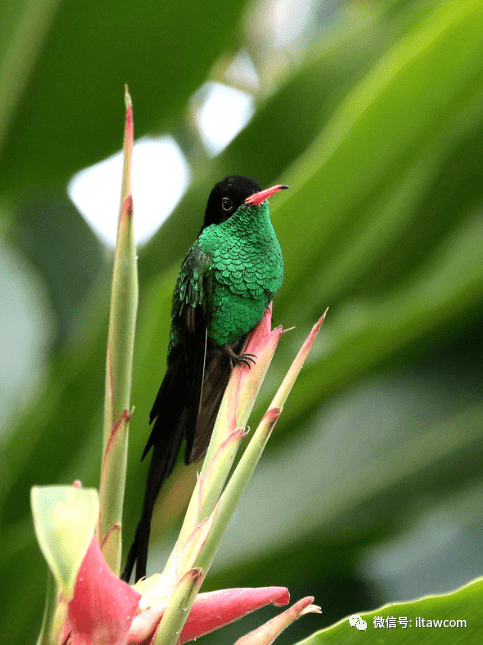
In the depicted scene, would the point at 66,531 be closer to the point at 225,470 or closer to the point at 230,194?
the point at 225,470

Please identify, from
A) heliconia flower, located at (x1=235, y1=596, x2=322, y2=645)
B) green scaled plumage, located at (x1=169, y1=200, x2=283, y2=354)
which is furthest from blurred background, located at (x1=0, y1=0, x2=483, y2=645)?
heliconia flower, located at (x1=235, y1=596, x2=322, y2=645)

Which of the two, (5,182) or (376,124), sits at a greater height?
(5,182)

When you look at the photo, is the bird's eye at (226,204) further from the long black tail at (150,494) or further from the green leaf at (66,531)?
the green leaf at (66,531)

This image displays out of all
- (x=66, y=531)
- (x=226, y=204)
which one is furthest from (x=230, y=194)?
(x=66, y=531)

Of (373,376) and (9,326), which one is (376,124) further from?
(9,326)

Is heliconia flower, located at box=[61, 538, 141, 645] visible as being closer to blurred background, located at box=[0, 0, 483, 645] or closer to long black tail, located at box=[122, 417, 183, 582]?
long black tail, located at box=[122, 417, 183, 582]

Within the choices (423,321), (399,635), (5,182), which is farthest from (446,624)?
(5,182)
